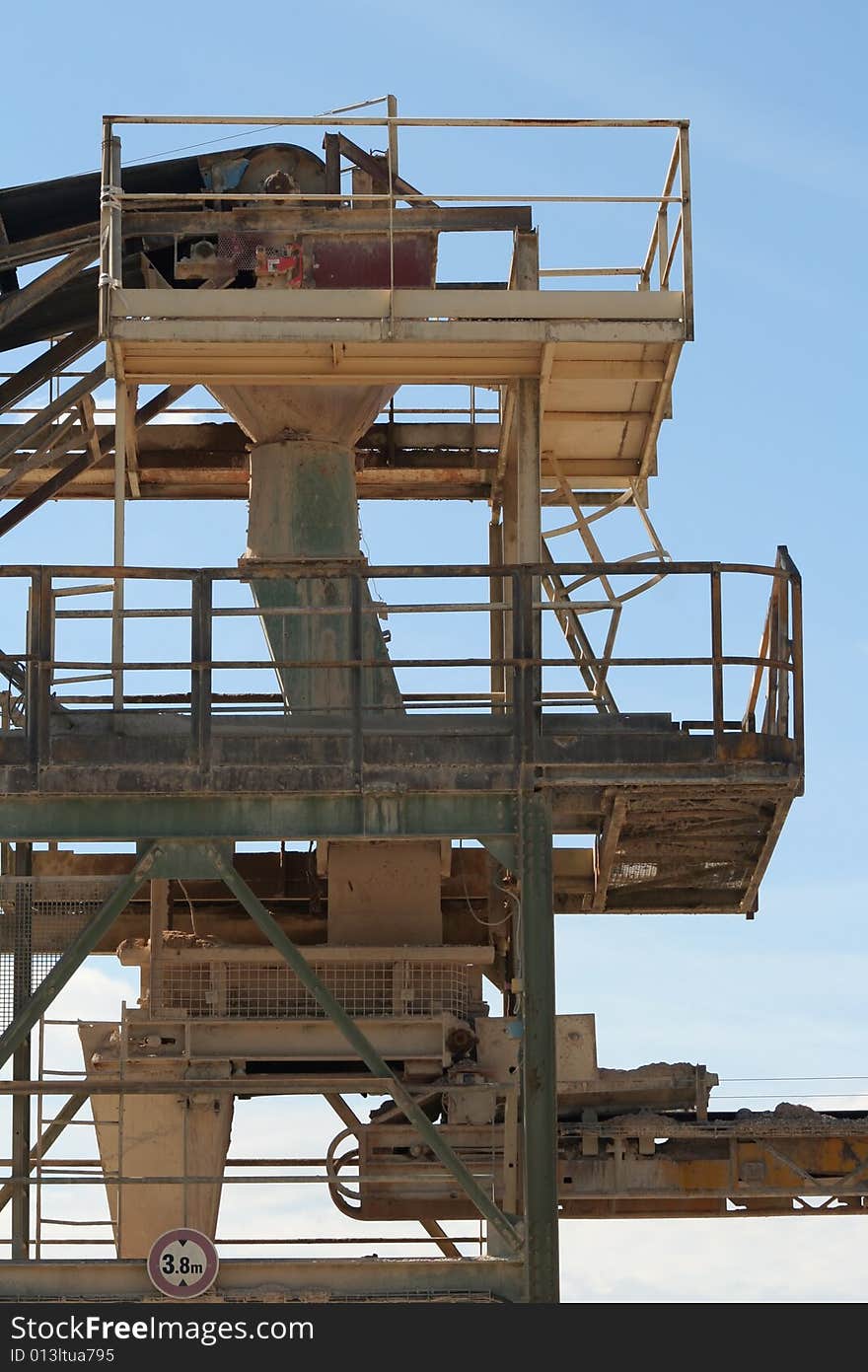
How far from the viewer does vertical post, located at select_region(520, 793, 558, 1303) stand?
2203 centimetres

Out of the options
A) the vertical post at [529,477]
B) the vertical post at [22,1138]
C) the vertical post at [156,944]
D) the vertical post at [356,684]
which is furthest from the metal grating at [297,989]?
the vertical post at [529,477]

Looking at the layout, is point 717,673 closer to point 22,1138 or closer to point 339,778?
point 339,778

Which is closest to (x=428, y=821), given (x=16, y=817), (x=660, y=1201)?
(x=16, y=817)

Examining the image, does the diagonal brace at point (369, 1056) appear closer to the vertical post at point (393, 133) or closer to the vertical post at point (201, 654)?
the vertical post at point (201, 654)

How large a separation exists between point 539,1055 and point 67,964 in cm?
361

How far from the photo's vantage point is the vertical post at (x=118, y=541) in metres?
23.1

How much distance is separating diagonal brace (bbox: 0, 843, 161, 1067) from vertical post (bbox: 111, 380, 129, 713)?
4.56 ft

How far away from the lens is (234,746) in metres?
22.8

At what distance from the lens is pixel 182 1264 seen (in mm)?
22047

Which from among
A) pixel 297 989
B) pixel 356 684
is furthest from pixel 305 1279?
pixel 356 684

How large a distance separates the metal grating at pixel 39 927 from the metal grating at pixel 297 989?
2.29m
